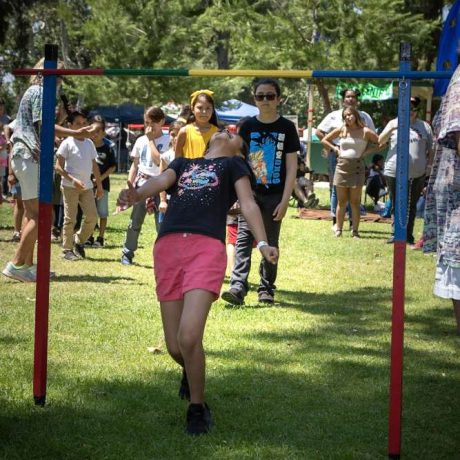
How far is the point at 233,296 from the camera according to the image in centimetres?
861

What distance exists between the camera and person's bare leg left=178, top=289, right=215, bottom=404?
491 cm

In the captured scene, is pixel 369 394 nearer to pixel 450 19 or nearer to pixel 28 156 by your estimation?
pixel 450 19

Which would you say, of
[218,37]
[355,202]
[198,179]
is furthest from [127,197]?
[218,37]

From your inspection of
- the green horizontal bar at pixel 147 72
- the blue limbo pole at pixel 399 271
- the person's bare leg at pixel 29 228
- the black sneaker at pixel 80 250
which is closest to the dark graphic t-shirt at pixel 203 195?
the green horizontal bar at pixel 147 72

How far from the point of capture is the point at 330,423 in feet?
17.2

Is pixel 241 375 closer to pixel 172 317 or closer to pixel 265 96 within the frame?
pixel 172 317

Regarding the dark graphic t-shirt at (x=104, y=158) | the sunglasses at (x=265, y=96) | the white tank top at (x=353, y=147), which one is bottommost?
the dark graphic t-shirt at (x=104, y=158)

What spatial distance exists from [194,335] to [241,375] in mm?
1466

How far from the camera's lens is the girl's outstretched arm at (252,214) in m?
4.83

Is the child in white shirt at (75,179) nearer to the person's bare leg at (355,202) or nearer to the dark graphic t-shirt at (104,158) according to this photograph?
the dark graphic t-shirt at (104,158)

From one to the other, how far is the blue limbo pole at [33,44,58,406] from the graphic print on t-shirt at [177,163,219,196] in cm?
73

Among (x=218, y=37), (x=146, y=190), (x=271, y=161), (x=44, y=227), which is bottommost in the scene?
(x=44, y=227)

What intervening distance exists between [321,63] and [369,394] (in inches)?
755

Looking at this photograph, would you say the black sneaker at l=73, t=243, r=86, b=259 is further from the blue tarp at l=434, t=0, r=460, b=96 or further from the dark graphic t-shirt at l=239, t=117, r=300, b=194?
the blue tarp at l=434, t=0, r=460, b=96
